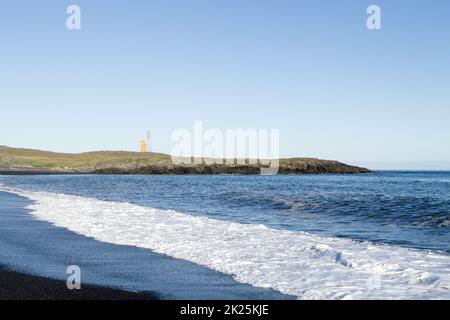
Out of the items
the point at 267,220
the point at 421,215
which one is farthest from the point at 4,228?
the point at 421,215

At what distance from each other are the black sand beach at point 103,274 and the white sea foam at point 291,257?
685mm

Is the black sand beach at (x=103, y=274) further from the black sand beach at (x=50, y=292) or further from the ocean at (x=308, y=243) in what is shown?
the ocean at (x=308, y=243)

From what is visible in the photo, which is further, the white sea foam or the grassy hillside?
→ the grassy hillside

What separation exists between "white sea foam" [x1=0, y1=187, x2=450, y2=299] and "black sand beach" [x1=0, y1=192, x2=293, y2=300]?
685 millimetres

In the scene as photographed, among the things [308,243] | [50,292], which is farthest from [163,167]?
[50,292]

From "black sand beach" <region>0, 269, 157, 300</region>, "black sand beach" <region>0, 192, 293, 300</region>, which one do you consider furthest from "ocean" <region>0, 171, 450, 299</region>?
"black sand beach" <region>0, 269, 157, 300</region>

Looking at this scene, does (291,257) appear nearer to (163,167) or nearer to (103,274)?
(103,274)

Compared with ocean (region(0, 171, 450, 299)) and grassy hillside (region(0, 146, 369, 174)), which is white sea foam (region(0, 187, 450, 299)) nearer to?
ocean (region(0, 171, 450, 299))

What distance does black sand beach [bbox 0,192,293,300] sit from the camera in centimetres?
920

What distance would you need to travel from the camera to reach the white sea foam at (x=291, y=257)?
394 inches

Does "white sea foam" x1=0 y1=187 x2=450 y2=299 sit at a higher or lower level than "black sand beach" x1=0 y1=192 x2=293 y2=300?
lower

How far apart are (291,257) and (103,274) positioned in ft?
17.2

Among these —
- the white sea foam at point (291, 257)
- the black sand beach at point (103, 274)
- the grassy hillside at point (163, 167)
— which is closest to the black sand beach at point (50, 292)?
the black sand beach at point (103, 274)
